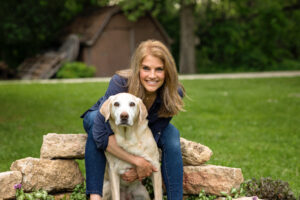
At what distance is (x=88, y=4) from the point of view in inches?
1006

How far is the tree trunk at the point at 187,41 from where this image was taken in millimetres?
22281

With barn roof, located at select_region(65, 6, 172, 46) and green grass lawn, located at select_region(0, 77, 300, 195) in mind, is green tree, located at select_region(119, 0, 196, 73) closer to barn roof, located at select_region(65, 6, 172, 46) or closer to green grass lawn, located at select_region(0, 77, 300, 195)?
barn roof, located at select_region(65, 6, 172, 46)

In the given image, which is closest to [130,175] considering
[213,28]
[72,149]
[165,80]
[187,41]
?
[72,149]

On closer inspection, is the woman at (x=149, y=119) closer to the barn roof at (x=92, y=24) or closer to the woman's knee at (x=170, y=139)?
the woman's knee at (x=170, y=139)

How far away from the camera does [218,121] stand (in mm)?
9086

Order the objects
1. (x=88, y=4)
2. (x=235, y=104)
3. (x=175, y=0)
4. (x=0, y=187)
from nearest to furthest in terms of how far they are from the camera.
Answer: (x=0, y=187) < (x=235, y=104) < (x=175, y=0) < (x=88, y=4)

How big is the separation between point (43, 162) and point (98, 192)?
2.23 ft

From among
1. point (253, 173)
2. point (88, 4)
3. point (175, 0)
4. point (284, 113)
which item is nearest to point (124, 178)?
point (253, 173)

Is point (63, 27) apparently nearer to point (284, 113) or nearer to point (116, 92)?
point (284, 113)

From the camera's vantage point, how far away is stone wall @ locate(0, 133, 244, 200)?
13.8 feet

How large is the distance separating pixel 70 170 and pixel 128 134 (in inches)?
37.0

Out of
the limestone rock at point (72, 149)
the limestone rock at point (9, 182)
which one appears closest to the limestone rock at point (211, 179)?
the limestone rock at point (72, 149)

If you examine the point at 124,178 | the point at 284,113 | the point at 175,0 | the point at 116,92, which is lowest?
the point at 284,113

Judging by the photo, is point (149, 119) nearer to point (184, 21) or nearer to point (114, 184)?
point (114, 184)
